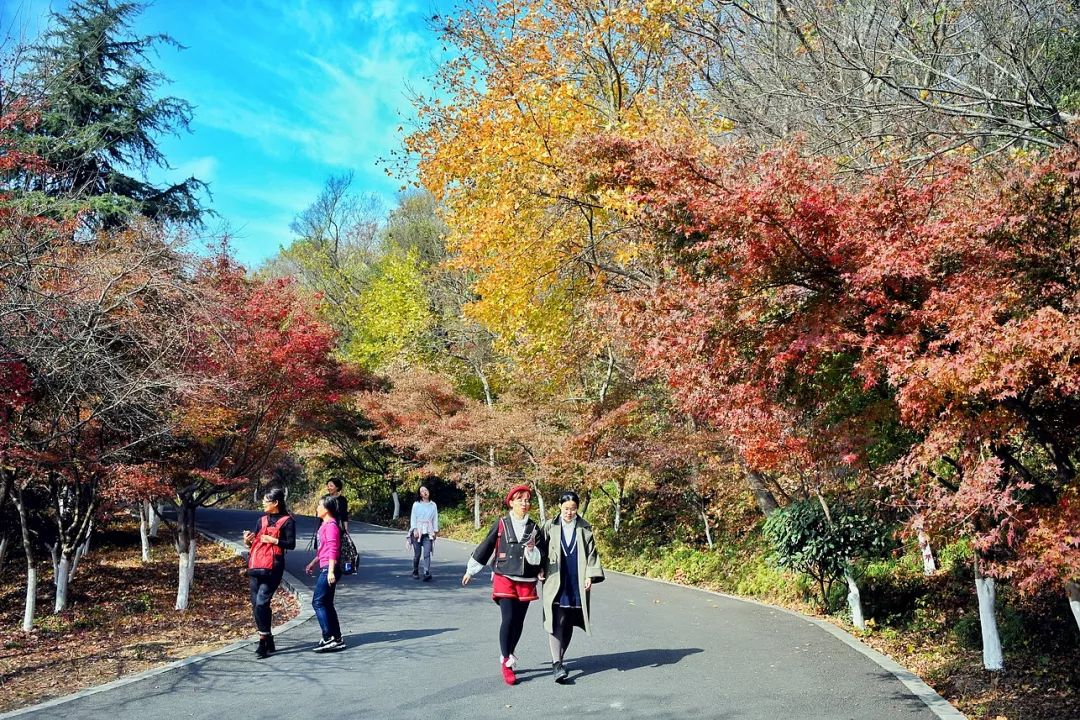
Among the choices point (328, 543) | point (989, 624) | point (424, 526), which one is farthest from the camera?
point (424, 526)

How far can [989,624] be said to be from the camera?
7527 mm

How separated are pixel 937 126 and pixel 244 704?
11.2 metres

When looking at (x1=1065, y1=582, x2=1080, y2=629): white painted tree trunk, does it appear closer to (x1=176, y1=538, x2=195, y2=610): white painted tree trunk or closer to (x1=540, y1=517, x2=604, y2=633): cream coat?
(x1=540, y1=517, x2=604, y2=633): cream coat

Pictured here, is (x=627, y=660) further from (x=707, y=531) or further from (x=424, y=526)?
(x=707, y=531)

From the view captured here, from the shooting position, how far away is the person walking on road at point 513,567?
6754 millimetres

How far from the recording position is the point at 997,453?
565 centimetres

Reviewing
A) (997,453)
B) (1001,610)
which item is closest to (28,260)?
(997,453)

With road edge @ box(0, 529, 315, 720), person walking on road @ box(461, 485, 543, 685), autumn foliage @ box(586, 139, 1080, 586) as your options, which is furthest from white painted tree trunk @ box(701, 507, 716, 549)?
person walking on road @ box(461, 485, 543, 685)

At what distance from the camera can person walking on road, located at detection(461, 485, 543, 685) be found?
6754mm

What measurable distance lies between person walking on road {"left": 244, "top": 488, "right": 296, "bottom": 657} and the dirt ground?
1.12 metres

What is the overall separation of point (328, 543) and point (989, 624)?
20.7ft

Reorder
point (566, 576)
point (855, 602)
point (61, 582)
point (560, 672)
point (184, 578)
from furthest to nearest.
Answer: point (184, 578) → point (61, 582) → point (855, 602) → point (566, 576) → point (560, 672)

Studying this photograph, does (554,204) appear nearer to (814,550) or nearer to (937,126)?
(937,126)

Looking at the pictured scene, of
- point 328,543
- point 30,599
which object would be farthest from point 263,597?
point 30,599
